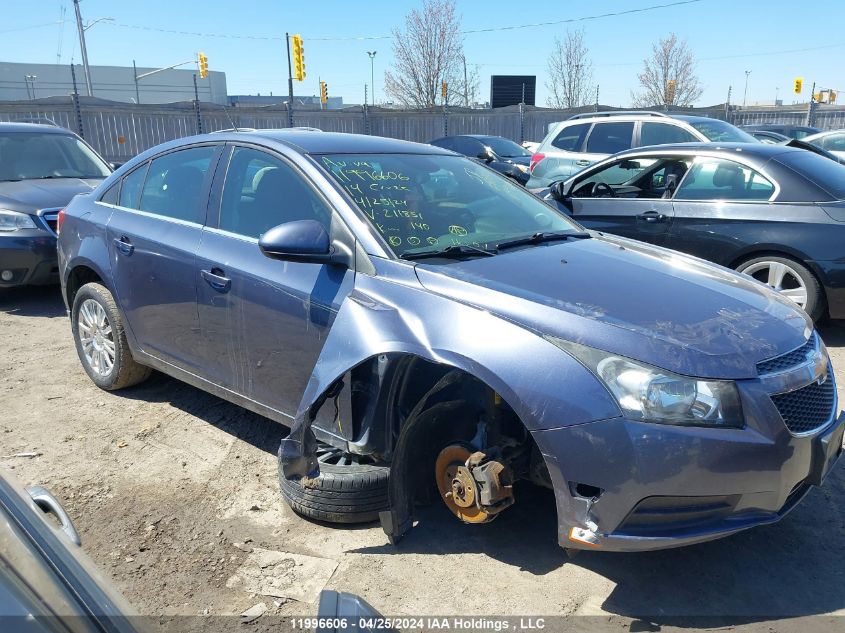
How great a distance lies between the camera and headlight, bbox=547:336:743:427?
2365mm

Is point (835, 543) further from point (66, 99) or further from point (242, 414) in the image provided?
point (66, 99)

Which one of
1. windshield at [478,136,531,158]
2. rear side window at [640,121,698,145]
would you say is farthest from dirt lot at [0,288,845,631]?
windshield at [478,136,531,158]

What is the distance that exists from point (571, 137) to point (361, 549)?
355 inches

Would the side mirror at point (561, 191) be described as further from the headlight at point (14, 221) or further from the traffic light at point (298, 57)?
the traffic light at point (298, 57)

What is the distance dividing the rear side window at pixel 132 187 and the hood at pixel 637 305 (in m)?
2.43

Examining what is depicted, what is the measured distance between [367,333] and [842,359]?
13.6 feet

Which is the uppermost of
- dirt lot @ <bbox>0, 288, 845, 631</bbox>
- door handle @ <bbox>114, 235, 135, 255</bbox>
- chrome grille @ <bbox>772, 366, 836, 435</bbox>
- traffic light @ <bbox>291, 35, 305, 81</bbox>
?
traffic light @ <bbox>291, 35, 305, 81</bbox>

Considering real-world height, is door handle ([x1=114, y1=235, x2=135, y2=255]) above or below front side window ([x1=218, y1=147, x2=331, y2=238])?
below

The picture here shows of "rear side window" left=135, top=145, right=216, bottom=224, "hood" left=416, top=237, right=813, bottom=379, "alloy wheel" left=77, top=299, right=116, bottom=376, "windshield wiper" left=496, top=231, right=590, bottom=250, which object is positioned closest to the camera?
"hood" left=416, top=237, right=813, bottom=379

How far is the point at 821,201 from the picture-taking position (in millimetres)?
5578

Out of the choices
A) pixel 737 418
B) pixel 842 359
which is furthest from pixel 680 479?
pixel 842 359

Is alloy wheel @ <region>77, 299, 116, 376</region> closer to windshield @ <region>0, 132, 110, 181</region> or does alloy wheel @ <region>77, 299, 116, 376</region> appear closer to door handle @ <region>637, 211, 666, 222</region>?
windshield @ <region>0, 132, 110, 181</region>

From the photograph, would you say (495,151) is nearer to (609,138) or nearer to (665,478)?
(609,138)

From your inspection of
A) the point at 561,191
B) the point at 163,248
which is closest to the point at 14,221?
the point at 163,248
